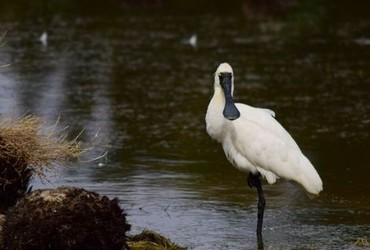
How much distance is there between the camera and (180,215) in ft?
38.5

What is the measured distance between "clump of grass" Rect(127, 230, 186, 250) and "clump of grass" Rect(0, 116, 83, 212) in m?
0.92

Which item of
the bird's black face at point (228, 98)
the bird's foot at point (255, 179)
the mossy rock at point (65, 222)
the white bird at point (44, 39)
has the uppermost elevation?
the bird's black face at point (228, 98)

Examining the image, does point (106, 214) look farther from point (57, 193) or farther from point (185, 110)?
point (185, 110)

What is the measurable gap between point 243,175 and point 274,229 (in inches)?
117

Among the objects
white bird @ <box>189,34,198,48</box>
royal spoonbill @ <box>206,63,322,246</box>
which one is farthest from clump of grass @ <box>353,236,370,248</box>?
white bird @ <box>189,34,198,48</box>

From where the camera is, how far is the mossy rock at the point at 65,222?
9.02 m

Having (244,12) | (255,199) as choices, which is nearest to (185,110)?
(255,199)

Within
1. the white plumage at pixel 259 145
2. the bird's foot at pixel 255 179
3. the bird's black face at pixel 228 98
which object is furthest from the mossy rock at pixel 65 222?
the bird's foot at pixel 255 179

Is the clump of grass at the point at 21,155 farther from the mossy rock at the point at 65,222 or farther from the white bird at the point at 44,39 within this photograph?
the white bird at the point at 44,39

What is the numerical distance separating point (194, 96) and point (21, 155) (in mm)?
10510

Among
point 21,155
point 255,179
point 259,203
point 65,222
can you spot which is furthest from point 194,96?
point 65,222

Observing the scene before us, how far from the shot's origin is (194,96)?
20453 mm

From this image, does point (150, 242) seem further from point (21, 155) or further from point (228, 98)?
point (228, 98)

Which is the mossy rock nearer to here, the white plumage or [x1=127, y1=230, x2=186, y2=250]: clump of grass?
[x1=127, y1=230, x2=186, y2=250]: clump of grass
